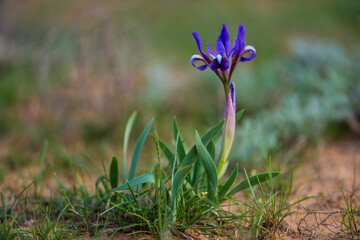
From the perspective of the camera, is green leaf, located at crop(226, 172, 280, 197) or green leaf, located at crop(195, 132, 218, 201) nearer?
green leaf, located at crop(195, 132, 218, 201)

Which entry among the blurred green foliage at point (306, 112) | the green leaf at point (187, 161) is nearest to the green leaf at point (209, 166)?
the green leaf at point (187, 161)

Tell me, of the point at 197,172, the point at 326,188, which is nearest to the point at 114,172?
the point at 197,172

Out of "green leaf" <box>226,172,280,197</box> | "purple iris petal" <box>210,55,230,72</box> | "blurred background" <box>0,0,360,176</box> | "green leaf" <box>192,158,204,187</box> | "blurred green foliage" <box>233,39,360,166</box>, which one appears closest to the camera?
"purple iris petal" <box>210,55,230,72</box>

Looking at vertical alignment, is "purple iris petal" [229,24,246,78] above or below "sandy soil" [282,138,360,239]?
above

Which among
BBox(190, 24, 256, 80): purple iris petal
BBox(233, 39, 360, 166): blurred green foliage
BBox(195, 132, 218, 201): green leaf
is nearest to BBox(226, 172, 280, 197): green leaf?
BBox(195, 132, 218, 201): green leaf

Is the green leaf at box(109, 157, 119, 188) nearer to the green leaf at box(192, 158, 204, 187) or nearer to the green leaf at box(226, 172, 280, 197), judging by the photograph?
the green leaf at box(192, 158, 204, 187)

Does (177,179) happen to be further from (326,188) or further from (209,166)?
(326,188)
